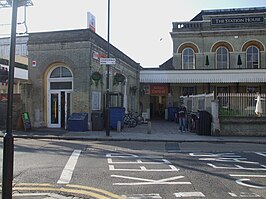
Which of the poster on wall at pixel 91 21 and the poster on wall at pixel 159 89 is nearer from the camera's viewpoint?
the poster on wall at pixel 91 21

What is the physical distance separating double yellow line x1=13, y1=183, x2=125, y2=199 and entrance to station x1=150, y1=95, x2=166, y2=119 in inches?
1092

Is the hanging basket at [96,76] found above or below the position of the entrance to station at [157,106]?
above

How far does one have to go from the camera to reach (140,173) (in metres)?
7.78

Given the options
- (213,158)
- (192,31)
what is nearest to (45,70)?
(213,158)

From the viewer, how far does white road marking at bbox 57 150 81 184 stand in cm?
698

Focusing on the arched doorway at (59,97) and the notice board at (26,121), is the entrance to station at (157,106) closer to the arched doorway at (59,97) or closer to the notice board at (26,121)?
the arched doorway at (59,97)

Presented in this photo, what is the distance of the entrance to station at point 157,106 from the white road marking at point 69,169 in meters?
23.7

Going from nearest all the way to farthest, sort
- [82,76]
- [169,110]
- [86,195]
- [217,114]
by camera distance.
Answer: [86,195] → [217,114] → [82,76] → [169,110]

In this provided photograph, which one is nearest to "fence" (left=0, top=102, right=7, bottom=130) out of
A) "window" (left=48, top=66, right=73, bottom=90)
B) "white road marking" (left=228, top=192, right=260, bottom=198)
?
"window" (left=48, top=66, right=73, bottom=90)

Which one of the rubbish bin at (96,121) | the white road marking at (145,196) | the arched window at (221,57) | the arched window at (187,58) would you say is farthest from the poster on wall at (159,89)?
the white road marking at (145,196)

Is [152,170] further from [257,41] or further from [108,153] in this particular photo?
[257,41]

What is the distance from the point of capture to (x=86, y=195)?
19.1 feet

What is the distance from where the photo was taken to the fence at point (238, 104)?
1773 centimetres

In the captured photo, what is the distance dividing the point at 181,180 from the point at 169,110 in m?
23.4
